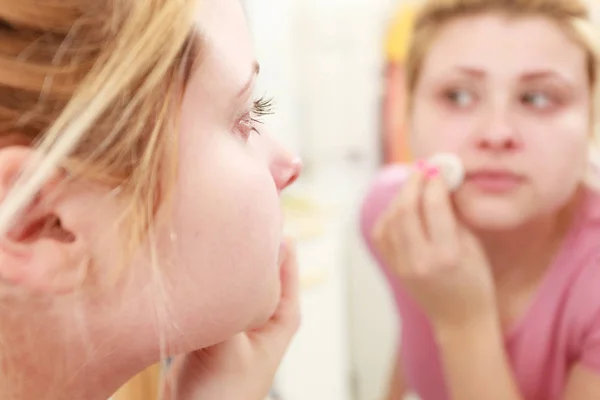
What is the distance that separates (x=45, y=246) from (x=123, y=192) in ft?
0.16

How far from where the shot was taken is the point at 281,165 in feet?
1.41

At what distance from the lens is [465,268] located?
1.97 feet

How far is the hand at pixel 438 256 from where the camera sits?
60 cm

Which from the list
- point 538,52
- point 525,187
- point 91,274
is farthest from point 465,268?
point 91,274

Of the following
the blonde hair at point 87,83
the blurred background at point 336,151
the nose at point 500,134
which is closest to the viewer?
the blonde hair at point 87,83

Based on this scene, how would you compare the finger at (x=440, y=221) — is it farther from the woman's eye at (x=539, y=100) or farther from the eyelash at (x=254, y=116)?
the eyelash at (x=254, y=116)

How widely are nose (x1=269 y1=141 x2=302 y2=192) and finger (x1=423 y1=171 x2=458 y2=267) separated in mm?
209

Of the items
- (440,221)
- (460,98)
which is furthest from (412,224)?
(460,98)

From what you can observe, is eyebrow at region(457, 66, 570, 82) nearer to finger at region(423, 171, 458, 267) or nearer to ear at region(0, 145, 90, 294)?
finger at region(423, 171, 458, 267)

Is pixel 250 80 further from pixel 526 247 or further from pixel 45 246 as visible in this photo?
pixel 526 247

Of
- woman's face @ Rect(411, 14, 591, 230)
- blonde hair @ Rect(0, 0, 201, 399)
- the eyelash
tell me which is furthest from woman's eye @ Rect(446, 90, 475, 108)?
blonde hair @ Rect(0, 0, 201, 399)

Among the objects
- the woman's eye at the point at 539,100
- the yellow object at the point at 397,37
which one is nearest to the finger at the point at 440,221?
the woman's eye at the point at 539,100

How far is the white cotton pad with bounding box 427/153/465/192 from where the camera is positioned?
1.98ft

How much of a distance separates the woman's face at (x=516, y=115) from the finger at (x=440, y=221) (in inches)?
0.8
